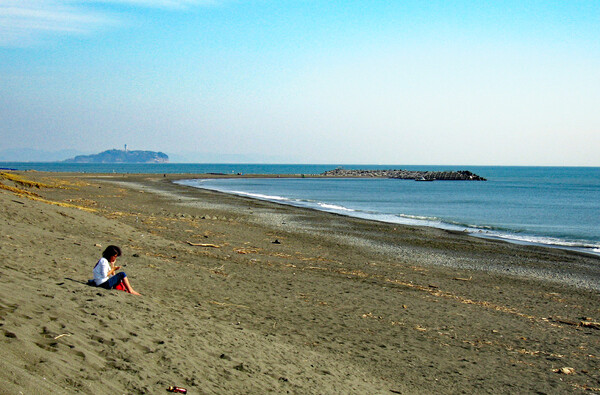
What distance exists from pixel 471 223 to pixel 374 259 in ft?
59.1

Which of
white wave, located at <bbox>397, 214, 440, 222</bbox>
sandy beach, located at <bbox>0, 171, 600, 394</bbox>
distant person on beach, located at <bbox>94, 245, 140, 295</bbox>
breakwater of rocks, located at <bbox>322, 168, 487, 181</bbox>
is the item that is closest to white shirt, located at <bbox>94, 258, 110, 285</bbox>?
distant person on beach, located at <bbox>94, 245, 140, 295</bbox>

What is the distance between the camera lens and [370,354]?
27.4ft

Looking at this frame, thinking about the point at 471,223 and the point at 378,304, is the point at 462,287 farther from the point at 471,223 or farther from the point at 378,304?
the point at 471,223

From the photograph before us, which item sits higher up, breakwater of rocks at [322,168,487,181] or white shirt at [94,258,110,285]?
breakwater of rocks at [322,168,487,181]

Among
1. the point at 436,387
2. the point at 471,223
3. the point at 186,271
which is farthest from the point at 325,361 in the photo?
the point at 471,223

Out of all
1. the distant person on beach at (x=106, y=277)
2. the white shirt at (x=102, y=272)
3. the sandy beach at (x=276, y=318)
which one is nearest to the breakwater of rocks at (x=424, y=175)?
the sandy beach at (x=276, y=318)

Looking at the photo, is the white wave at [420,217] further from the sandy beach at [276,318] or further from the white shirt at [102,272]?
the white shirt at [102,272]

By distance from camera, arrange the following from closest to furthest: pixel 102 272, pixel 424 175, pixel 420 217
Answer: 1. pixel 102 272
2. pixel 420 217
3. pixel 424 175

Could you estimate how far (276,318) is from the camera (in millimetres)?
9875

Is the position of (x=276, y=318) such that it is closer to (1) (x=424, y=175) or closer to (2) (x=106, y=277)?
(2) (x=106, y=277)

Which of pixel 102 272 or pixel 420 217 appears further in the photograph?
pixel 420 217

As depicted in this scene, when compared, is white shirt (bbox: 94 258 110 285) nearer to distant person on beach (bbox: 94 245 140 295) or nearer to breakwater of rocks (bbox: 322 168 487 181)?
distant person on beach (bbox: 94 245 140 295)

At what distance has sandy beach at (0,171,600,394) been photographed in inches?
239

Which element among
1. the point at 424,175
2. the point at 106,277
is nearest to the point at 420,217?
the point at 106,277
